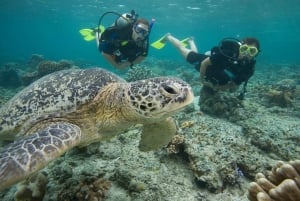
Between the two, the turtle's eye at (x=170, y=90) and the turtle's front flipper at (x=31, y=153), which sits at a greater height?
the turtle's eye at (x=170, y=90)

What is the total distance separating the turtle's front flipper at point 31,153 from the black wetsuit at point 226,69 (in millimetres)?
4961

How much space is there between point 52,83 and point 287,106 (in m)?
7.33

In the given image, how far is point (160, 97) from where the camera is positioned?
114 inches

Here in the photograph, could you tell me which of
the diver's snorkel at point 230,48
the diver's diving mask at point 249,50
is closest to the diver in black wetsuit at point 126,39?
the diver's snorkel at point 230,48

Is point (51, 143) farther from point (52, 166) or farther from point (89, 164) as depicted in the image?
point (52, 166)

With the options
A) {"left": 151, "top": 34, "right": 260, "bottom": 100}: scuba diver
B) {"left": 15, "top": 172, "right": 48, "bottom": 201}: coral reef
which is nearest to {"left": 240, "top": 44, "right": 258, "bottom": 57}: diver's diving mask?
{"left": 151, "top": 34, "right": 260, "bottom": 100}: scuba diver

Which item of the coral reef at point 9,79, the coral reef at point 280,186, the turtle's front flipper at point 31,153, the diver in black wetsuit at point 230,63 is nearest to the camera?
the coral reef at point 280,186

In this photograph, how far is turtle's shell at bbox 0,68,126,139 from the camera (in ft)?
11.5

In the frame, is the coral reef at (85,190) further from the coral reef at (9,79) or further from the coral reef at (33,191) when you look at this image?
the coral reef at (9,79)

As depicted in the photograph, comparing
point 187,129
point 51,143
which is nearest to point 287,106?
point 187,129

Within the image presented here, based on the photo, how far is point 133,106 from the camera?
10.1 feet

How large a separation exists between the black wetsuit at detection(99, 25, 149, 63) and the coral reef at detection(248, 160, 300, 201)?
5557 millimetres

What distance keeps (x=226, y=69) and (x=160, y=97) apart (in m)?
4.45

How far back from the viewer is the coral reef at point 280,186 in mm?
2066
